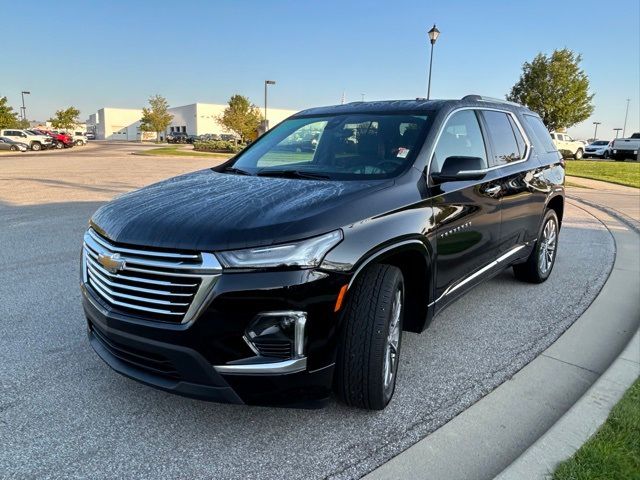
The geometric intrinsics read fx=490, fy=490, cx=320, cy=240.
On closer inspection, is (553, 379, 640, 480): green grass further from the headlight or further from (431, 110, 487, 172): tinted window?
(431, 110, 487, 172): tinted window

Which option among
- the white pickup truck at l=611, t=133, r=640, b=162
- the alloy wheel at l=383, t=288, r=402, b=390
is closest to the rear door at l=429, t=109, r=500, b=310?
the alloy wheel at l=383, t=288, r=402, b=390

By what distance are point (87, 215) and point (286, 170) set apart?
6.80m

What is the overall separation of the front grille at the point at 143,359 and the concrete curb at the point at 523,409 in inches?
43.8

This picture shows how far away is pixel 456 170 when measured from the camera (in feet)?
10.4

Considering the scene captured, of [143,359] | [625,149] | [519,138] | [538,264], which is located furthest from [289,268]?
[625,149]

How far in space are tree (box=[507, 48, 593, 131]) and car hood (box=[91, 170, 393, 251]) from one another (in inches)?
1688

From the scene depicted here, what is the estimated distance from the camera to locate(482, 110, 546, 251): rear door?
14.0 ft

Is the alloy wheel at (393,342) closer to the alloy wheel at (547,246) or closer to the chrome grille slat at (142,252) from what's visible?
Result: the chrome grille slat at (142,252)

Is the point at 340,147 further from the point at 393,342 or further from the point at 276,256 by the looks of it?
the point at 276,256

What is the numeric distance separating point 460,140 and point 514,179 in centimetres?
103

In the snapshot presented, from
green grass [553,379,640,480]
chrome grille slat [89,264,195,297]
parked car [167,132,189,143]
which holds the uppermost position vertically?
parked car [167,132,189,143]

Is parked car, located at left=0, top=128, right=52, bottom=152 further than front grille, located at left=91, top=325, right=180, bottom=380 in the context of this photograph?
Yes

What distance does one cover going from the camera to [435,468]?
2432 mm

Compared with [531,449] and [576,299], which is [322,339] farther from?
[576,299]
